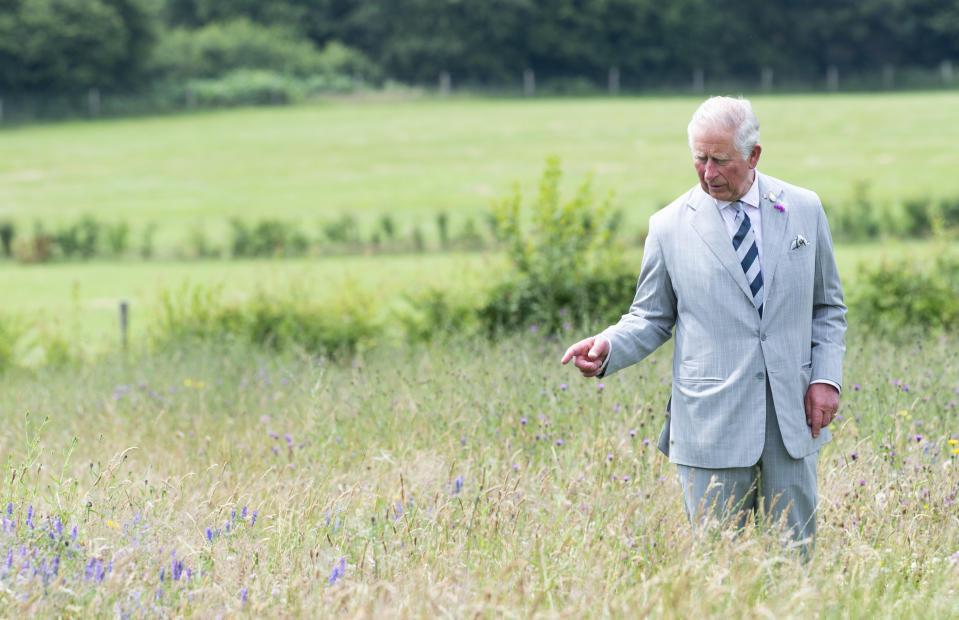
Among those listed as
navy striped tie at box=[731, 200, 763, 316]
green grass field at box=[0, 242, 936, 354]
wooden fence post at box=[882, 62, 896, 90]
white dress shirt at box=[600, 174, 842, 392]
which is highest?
wooden fence post at box=[882, 62, 896, 90]

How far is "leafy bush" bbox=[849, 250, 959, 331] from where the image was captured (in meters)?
9.76

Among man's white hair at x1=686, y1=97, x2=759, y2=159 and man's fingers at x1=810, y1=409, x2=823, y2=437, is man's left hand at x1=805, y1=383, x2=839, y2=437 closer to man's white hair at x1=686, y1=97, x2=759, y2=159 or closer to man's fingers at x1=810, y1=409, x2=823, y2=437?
man's fingers at x1=810, y1=409, x2=823, y2=437

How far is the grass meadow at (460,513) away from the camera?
10.0 ft

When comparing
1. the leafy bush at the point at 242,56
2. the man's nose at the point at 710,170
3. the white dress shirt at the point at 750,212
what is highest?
the leafy bush at the point at 242,56

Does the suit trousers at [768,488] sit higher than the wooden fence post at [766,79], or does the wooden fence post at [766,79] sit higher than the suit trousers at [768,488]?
the wooden fence post at [766,79]

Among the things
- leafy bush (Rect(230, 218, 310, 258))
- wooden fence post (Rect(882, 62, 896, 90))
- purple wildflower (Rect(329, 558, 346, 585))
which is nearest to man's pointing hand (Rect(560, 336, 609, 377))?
purple wildflower (Rect(329, 558, 346, 585))

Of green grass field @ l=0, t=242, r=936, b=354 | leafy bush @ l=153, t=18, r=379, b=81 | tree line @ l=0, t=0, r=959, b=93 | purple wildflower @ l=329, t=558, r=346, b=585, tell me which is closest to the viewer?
purple wildflower @ l=329, t=558, r=346, b=585

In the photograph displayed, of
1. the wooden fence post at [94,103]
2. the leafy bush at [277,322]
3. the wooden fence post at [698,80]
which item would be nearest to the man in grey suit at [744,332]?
the leafy bush at [277,322]

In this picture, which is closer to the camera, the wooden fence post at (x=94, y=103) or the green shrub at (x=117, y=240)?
the green shrub at (x=117, y=240)

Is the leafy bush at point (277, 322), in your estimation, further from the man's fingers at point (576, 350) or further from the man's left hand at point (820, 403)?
the man's left hand at point (820, 403)

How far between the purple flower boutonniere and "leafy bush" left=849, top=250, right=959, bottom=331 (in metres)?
6.53

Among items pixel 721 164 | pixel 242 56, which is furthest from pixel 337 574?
pixel 242 56

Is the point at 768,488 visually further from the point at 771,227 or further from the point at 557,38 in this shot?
the point at 557,38

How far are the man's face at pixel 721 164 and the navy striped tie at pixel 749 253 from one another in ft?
0.31
